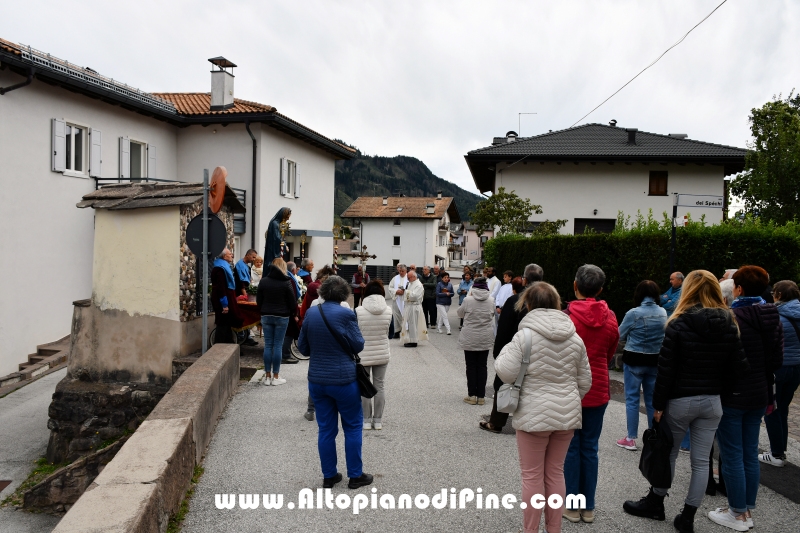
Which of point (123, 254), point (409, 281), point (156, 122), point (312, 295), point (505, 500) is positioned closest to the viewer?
point (505, 500)

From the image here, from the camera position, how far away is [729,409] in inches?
177

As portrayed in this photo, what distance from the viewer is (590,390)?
450 cm

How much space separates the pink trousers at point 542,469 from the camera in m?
4.06

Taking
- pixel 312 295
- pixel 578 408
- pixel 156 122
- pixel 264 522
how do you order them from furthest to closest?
pixel 156 122, pixel 312 295, pixel 264 522, pixel 578 408

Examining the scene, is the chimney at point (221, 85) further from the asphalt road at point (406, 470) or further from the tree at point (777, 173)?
the tree at point (777, 173)

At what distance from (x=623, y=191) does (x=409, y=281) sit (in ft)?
57.0

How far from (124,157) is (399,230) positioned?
1723 inches

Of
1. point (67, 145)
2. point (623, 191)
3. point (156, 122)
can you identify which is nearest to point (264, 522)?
point (67, 145)

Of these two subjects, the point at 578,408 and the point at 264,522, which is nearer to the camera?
the point at 578,408

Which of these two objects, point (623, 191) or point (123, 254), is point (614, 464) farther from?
point (623, 191)

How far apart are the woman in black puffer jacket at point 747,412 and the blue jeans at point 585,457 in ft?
2.99

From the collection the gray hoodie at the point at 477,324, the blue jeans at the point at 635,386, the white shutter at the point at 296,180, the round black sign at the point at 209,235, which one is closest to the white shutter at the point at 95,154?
the white shutter at the point at 296,180

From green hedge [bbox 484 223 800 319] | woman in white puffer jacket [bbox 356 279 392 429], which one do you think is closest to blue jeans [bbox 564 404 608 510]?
woman in white puffer jacket [bbox 356 279 392 429]

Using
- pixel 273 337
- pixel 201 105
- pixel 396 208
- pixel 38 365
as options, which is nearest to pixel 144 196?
pixel 273 337
